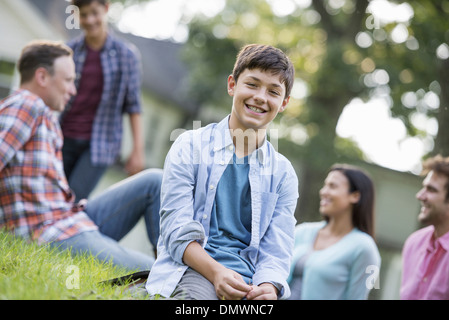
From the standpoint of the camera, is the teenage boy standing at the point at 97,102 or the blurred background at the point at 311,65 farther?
the blurred background at the point at 311,65

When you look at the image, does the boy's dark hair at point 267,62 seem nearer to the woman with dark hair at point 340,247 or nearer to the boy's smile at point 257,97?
the boy's smile at point 257,97

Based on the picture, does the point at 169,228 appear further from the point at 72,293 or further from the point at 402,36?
the point at 402,36

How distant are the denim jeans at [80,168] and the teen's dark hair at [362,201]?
250 centimetres

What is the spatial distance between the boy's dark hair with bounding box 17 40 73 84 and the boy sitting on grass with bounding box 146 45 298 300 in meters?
1.72

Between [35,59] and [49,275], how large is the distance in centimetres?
198

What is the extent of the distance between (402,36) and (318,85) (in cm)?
308

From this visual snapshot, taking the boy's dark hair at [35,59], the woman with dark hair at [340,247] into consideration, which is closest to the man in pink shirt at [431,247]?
the woman with dark hair at [340,247]

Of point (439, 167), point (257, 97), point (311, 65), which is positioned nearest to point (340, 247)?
point (439, 167)

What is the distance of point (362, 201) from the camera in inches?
231

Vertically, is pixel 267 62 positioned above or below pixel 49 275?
above

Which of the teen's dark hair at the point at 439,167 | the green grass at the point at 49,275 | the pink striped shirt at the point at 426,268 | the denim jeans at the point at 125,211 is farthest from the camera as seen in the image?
the teen's dark hair at the point at 439,167

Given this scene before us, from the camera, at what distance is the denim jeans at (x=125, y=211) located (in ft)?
12.6
